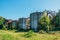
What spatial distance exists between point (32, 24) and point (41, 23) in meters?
10.3

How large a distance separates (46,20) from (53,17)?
8.10m

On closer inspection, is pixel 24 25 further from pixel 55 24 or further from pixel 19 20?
pixel 55 24

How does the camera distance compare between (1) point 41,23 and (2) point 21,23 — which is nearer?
(1) point 41,23

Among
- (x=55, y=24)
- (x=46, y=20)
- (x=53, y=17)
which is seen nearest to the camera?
(x=46, y=20)

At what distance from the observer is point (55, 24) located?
52000 mm

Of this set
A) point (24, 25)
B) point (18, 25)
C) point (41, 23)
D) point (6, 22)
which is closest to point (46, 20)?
point (41, 23)

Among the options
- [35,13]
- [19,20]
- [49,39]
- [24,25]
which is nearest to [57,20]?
[35,13]

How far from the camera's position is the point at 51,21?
5434 cm

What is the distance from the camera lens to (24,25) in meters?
67.1

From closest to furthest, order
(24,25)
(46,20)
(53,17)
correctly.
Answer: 1. (46,20)
2. (53,17)
3. (24,25)

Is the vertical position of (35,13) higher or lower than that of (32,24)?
higher

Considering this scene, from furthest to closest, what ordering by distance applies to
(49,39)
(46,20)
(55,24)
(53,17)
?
(53,17), (55,24), (46,20), (49,39)

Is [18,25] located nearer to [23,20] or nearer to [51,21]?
[23,20]

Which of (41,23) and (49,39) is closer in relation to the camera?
(49,39)
